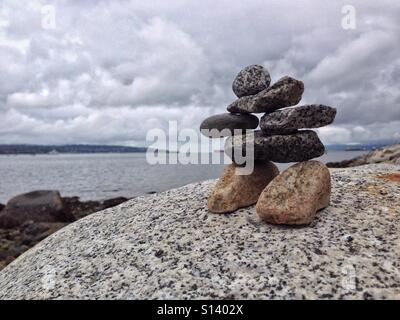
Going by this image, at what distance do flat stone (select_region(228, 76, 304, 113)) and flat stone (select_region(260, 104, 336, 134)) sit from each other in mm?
253

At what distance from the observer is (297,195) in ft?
25.1

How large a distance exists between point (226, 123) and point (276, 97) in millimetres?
1383

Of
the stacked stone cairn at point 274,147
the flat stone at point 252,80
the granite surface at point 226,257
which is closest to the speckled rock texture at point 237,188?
the stacked stone cairn at point 274,147

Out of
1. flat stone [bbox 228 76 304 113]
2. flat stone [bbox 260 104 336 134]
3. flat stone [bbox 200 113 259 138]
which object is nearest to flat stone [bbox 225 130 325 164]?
flat stone [bbox 260 104 336 134]

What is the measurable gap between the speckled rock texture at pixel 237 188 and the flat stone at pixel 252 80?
1701mm

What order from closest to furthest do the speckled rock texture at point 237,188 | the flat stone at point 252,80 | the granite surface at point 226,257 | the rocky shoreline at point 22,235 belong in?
1. the granite surface at point 226,257
2. the flat stone at point 252,80
3. the speckled rock texture at point 237,188
4. the rocky shoreline at point 22,235

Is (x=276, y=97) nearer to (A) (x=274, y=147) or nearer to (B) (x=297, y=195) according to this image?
(A) (x=274, y=147)

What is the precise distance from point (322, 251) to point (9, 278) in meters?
6.77

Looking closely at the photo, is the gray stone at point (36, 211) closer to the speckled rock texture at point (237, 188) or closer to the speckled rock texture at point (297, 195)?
the speckled rock texture at point (237, 188)

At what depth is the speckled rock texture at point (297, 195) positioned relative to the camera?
24.7ft

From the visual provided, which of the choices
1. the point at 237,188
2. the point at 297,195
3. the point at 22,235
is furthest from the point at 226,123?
the point at 22,235

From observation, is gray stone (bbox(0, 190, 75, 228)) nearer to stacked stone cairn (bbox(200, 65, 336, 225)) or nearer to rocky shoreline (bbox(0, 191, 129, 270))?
rocky shoreline (bbox(0, 191, 129, 270))
